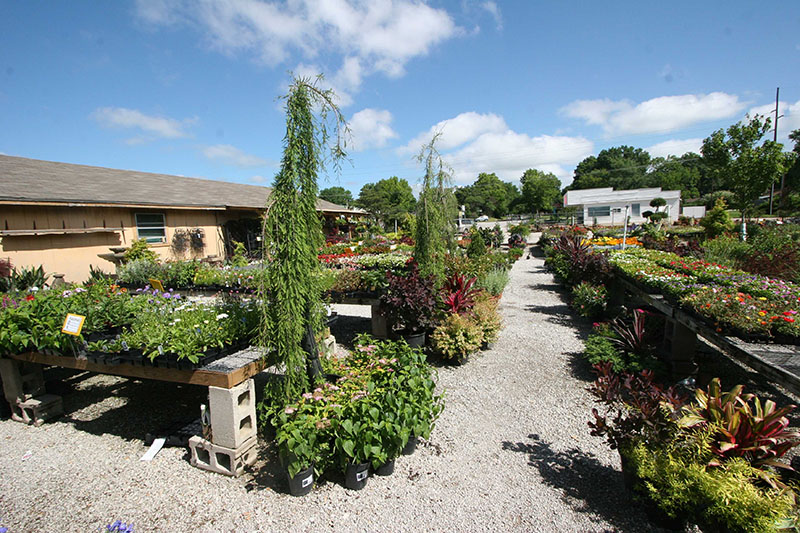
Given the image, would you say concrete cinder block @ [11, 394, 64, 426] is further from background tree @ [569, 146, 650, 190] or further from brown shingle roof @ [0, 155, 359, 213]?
background tree @ [569, 146, 650, 190]

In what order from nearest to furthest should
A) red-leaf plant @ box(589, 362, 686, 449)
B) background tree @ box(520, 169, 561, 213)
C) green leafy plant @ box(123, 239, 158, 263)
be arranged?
red-leaf plant @ box(589, 362, 686, 449) < green leafy plant @ box(123, 239, 158, 263) < background tree @ box(520, 169, 561, 213)

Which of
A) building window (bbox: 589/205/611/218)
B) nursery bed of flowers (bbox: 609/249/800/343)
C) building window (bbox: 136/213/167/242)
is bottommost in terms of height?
nursery bed of flowers (bbox: 609/249/800/343)

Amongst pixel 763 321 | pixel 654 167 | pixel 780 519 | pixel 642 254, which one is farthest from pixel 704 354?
pixel 654 167

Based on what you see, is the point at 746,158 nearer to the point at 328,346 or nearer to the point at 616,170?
the point at 328,346

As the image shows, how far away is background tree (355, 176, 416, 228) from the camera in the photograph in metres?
38.9

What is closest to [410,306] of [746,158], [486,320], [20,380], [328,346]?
[486,320]

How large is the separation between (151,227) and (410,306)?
11.2 metres

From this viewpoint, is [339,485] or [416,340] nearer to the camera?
[339,485]

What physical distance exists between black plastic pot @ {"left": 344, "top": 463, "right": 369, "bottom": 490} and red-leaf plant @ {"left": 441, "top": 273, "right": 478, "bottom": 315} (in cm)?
321

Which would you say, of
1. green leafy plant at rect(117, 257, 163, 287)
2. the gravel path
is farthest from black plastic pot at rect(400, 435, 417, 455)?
green leafy plant at rect(117, 257, 163, 287)

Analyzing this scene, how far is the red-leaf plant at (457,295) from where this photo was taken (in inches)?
223

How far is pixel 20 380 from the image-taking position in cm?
378

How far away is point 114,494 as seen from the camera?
276cm

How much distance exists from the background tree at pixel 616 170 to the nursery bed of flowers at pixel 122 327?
80795 mm
